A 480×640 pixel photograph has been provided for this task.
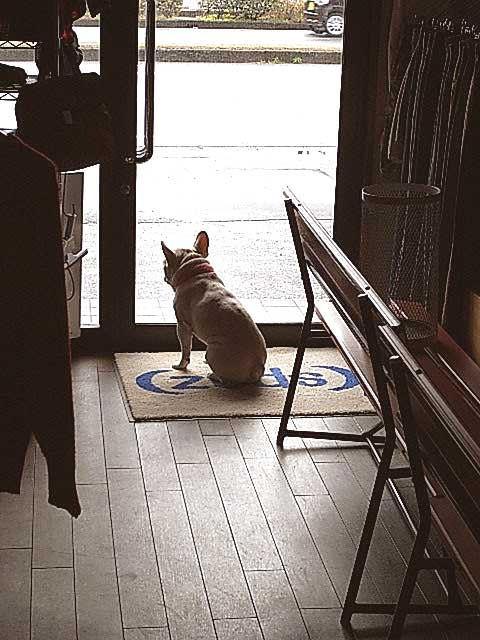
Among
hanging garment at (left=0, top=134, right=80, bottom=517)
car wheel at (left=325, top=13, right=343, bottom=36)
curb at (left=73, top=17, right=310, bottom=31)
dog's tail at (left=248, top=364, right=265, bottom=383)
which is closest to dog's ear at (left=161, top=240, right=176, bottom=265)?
dog's tail at (left=248, top=364, right=265, bottom=383)

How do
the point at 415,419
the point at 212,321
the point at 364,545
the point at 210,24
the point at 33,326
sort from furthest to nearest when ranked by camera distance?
the point at 210,24, the point at 212,321, the point at 364,545, the point at 415,419, the point at 33,326

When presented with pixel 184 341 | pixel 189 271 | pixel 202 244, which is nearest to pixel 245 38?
pixel 202 244

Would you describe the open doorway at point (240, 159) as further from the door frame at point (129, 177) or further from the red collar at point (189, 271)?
the red collar at point (189, 271)

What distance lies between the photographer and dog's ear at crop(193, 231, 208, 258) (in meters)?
4.77

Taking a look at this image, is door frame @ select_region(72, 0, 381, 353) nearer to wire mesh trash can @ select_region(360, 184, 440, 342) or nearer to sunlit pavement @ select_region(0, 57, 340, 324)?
sunlit pavement @ select_region(0, 57, 340, 324)

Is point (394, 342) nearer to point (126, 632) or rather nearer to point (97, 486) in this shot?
point (126, 632)

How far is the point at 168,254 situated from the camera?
470 centimetres

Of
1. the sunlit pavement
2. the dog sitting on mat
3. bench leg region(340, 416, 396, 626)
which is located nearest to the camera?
bench leg region(340, 416, 396, 626)

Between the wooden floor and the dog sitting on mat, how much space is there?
318 millimetres

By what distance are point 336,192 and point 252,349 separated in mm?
908

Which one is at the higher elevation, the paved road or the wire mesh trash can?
the paved road

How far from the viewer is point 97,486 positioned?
370 cm

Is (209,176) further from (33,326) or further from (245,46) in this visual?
(33,326)

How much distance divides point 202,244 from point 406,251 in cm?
121
